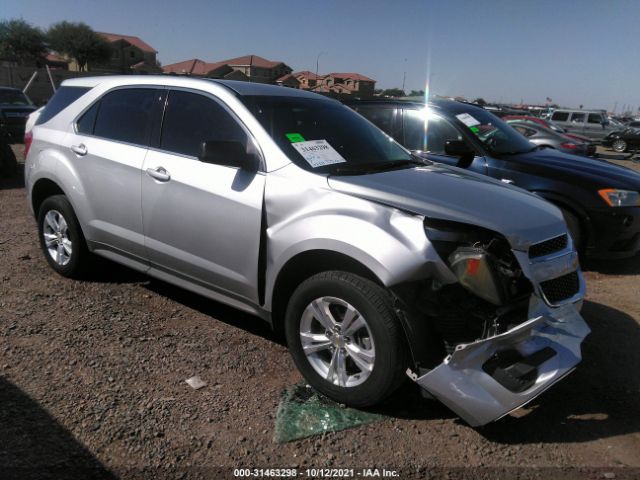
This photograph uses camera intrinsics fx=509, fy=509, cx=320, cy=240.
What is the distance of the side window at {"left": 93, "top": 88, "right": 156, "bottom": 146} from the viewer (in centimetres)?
384

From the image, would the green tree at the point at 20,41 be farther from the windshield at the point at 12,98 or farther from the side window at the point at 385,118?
the side window at the point at 385,118

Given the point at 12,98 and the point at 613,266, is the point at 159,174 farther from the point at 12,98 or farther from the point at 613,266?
the point at 12,98

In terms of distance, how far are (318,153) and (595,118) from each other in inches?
1021

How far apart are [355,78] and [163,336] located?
57040 mm

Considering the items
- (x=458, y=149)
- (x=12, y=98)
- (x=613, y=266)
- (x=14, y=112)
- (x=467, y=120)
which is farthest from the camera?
(x=12, y=98)

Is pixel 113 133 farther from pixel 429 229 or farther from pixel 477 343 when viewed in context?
pixel 477 343

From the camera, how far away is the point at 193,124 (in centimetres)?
356

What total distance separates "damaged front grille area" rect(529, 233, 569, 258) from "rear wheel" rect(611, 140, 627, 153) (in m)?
22.8

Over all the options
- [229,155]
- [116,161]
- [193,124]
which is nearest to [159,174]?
[193,124]

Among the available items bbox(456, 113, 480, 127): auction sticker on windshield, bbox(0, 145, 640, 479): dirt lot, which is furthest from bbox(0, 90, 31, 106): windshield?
bbox(456, 113, 480, 127): auction sticker on windshield

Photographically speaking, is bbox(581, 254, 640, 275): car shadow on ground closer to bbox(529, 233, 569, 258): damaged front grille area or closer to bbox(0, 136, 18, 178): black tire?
bbox(529, 233, 569, 258): damaged front grille area

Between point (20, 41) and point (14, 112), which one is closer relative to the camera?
point (14, 112)

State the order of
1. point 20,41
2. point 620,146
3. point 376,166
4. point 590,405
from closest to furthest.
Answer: point 590,405 → point 376,166 → point 620,146 → point 20,41

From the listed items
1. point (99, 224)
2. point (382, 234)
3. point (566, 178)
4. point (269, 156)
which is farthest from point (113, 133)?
point (566, 178)
